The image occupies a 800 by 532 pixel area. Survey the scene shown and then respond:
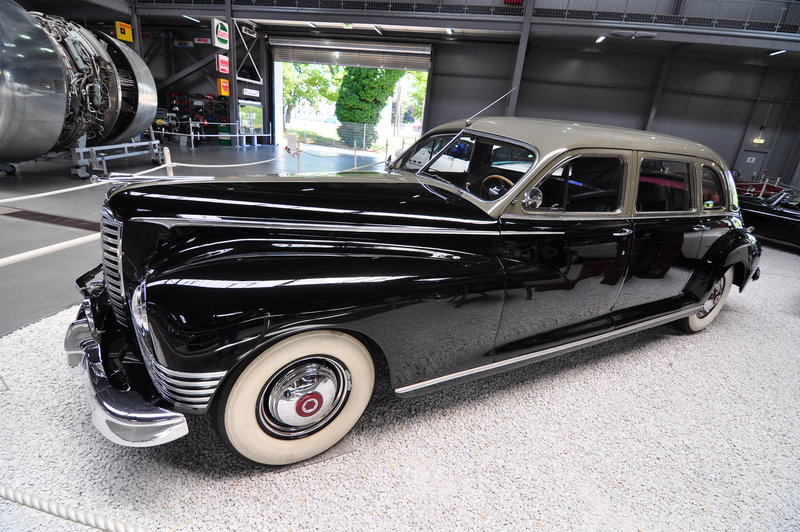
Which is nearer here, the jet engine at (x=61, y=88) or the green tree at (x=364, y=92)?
the jet engine at (x=61, y=88)

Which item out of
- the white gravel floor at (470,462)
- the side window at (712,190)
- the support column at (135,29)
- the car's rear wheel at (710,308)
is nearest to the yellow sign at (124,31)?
the support column at (135,29)

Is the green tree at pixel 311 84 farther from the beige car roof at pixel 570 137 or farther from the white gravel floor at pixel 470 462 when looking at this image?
the white gravel floor at pixel 470 462

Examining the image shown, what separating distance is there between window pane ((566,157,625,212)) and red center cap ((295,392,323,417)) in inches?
76.1

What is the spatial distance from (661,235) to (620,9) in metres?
15.8

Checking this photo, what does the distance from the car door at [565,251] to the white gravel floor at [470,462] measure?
1.63ft

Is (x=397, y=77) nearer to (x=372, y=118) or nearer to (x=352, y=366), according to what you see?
(x=372, y=118)

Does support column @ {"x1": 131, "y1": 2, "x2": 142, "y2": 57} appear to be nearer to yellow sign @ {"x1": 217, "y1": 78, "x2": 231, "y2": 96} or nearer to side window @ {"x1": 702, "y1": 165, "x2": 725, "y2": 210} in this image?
yellow sign @ {"x1": 217, "y1": 78, "x2": 231, "y2": 96}

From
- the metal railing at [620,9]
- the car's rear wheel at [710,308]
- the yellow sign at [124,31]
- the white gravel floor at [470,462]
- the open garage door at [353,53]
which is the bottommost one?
the white gravel floor at [470,462]

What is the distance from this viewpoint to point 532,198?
2439 mm

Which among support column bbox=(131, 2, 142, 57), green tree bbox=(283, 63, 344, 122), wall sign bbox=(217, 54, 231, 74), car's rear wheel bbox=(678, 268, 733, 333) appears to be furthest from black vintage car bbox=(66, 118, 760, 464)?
green tree bbox=(283, 63, 344, 122)

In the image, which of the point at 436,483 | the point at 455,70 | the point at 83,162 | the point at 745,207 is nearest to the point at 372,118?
the point at 455,70

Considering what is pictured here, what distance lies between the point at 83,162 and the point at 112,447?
28.3 feet

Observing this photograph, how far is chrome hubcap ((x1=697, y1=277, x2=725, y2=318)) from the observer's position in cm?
383

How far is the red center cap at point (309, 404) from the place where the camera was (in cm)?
194
